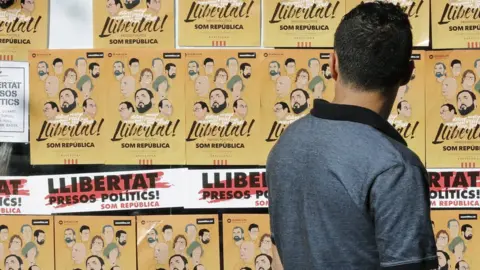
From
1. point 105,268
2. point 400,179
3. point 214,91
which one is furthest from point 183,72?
point 400,179

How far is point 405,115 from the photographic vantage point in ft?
8.96

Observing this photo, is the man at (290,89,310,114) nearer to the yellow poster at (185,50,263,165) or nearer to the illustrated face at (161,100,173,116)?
the yellow poster at (185,50,263,165)

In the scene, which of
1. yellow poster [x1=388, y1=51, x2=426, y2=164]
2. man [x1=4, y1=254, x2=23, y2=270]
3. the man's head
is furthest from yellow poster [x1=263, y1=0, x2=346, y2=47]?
man [x1=4, y1=254, x2=23, y2=270]

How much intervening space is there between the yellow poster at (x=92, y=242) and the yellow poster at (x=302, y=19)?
3.27ft

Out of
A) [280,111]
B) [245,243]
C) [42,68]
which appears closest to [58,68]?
[42,68]

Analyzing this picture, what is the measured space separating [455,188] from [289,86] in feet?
2.54

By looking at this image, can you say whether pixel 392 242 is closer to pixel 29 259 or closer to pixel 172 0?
pixel 172 0

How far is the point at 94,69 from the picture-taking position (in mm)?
2762

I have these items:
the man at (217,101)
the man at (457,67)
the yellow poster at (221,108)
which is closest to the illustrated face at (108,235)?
the yellow poster at (221,108)

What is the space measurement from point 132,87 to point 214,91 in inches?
12.9

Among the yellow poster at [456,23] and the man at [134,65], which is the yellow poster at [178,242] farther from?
the yellow poster at [456,23]

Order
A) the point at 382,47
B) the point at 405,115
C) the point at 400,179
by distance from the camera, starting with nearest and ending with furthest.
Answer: the point at 400,179 < the point at 382,47 < the point at 405,115

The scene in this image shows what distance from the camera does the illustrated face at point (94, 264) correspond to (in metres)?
2.82

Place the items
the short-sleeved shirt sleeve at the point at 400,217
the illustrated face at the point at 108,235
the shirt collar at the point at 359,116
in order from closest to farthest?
the short-sleeved shirt sleeve at the point at 400,217, the shirt collar at the point at 359,116, the illustrated face at the point at 108,235
